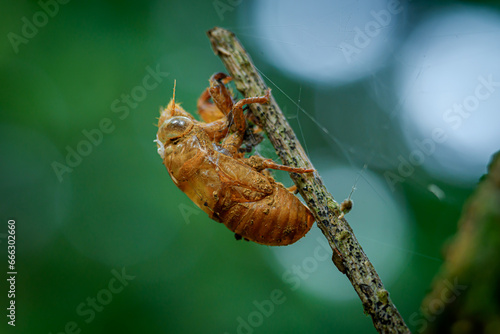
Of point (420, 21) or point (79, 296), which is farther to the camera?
point (79, 296)

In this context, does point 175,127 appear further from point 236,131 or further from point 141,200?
point 141,200

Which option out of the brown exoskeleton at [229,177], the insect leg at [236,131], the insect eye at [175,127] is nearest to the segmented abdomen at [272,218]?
the brown exoskeleton at [229,177]

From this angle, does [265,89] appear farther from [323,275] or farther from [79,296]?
[323,275]

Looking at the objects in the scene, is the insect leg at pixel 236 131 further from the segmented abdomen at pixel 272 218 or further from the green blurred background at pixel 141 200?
the green blurred background at pixel 141 200

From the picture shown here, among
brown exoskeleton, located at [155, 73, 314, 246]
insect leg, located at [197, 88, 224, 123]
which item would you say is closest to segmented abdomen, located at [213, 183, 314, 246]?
brown exoskeleton, located at [155, 73, 314, 246]

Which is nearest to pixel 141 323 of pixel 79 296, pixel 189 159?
pixel 79 296

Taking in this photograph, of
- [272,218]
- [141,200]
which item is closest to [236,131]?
[272,218]
